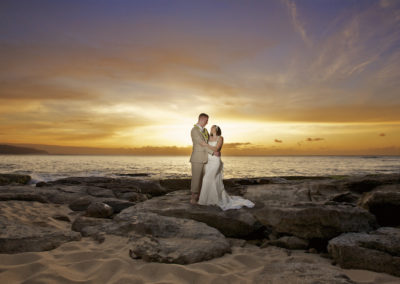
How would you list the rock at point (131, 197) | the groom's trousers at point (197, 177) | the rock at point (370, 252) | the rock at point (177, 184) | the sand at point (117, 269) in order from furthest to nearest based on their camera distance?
the rock at point (177, 184) < the rock at point (131, 197) < the groom's trousers at point (197, 177) < the rock at point (370, 252) < the sand at point (117, 269)

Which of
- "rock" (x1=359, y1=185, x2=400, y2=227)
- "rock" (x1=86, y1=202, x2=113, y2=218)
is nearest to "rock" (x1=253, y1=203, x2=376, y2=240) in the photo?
"rock" (x1=359, y1=185, x2=400, y2=227)

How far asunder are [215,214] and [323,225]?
282cm

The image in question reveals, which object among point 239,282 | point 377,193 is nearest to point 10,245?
point 239,282

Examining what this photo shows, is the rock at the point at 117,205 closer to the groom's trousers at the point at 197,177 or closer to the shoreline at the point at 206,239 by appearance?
the shoreline at the point at 206,239

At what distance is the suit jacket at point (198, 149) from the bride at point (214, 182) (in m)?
0.16

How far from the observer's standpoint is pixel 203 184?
8500mm

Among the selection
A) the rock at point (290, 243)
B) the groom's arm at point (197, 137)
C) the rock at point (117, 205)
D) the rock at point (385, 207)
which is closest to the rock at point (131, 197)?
the rock at point (117, 205)

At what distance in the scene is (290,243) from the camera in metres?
6.35

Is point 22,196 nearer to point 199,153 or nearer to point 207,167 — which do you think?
point 199,153

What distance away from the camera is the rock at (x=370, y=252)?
4547mm

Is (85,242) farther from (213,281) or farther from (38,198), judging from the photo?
(38,198)

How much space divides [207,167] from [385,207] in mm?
5191

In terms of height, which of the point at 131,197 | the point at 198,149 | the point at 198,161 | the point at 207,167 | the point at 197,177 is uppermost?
the point at 198,149

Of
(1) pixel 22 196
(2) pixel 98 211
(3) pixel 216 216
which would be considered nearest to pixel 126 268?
(3) pixel 216 216
